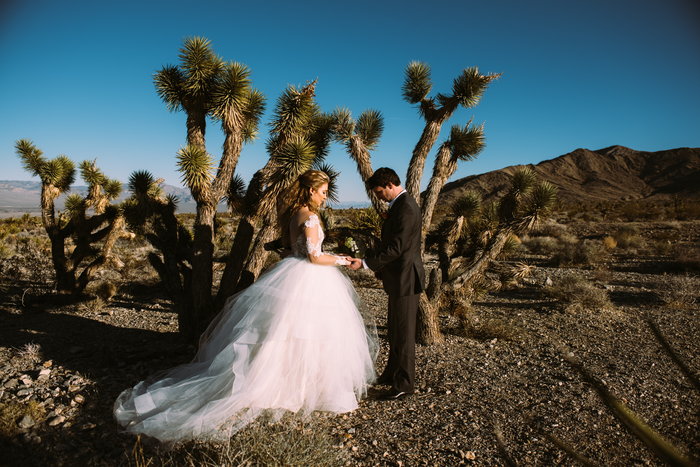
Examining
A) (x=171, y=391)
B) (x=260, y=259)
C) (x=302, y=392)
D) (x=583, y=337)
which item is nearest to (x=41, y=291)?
(x=260, y=259)

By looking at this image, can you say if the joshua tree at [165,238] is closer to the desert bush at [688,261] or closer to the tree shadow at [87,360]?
the tree shadow at [87,360]

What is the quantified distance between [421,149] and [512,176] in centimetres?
193

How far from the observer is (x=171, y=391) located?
10.8 feet

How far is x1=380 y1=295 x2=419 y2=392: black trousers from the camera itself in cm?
398

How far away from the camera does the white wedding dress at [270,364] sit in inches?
122

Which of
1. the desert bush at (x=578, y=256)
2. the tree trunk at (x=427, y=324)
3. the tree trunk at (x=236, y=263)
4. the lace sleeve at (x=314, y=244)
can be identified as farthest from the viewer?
the desert bush at (x=578, y=256)

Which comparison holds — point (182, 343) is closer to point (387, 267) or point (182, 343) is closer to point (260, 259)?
point (260, 259)

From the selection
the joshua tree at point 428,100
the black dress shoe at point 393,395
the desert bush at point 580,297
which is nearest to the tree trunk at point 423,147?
the joshua tree at point 428,100

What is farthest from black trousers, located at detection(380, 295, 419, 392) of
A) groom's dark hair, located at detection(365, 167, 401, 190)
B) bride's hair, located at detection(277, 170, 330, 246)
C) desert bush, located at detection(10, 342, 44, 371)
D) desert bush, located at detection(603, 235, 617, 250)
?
desert bush, located at detection(603, 235, 617, 250)

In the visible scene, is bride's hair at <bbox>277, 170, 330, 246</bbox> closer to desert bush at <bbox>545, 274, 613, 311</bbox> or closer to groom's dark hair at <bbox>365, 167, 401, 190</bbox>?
groom's dark hair at <bbox>365, 167, 401, 190</bbox>

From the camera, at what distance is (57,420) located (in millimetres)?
3498

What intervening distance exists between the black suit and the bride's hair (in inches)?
29.9

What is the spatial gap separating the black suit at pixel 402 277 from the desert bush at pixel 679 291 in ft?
23.3

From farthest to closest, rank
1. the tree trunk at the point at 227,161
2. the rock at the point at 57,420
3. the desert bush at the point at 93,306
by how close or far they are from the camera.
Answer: the desert bush at the point at 93,306 → the tree trunk at the point at 227,161 → the rock at the point at 57,420
